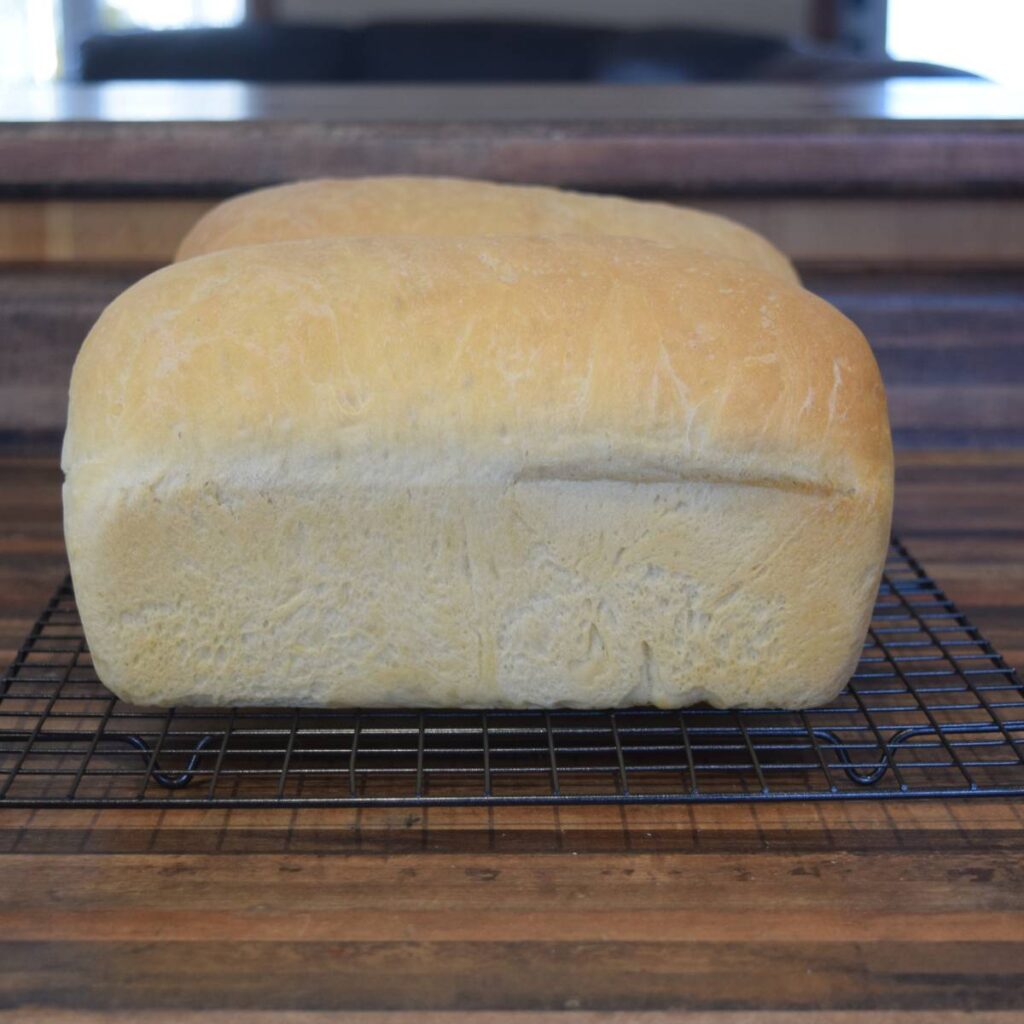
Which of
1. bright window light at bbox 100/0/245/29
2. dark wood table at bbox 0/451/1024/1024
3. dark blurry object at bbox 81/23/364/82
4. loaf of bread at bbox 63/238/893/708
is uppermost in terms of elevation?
bright window light at bbox 100/0/245/29

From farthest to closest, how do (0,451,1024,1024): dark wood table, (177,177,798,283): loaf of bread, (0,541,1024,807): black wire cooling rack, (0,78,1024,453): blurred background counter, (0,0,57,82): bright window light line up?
1. (0,0,57,82): bright window light
2. (0,78,1024,453): blurred background counter
3. (177,177,798,283): loaf of bread
4. (0,541,1024,807): black wire cooling rack
5. (0,451,1024,1024): dark wood table

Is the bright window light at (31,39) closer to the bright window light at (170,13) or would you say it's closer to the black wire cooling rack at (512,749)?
the bright window light at (170,13)

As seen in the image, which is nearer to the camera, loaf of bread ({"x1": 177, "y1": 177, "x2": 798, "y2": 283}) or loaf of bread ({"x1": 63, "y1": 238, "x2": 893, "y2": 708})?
loaf of bread ({"x1": 63, "y1": 238, "x2": 893, "y2": 708})

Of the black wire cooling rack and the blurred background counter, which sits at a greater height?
the blurred background counter

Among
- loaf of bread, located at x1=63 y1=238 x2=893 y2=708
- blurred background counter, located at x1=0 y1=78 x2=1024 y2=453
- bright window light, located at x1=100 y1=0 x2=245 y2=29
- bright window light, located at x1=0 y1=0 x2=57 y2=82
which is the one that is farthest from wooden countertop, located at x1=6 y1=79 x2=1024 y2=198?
bright window light, located at x1=0 y1=0 x2=57 y2=82

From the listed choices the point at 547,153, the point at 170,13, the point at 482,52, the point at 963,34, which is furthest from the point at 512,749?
the point at 963,34

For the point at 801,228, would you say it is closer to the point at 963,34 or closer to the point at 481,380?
the point at 481,380

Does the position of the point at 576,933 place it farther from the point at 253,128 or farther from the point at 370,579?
the point at 253,128

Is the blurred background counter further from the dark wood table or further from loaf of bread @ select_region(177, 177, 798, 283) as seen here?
the dark wood table
